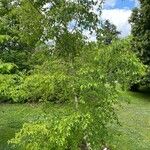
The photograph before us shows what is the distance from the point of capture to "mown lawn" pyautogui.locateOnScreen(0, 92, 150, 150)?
24.5m

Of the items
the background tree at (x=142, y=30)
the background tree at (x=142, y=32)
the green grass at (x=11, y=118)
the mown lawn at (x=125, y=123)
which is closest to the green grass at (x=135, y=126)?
the mown lawn at (x=125, y=123)

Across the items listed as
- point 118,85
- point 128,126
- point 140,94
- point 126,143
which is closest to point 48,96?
point 118,85

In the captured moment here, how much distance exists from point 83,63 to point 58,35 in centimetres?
123

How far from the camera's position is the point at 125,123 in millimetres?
29953

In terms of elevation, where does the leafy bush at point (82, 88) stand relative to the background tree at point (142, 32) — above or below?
below

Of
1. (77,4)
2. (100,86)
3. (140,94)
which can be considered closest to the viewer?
(100,86)

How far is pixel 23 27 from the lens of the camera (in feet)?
47.1

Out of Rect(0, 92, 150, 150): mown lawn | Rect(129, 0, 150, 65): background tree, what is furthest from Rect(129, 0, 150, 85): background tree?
Rect(0, 92, 150, 150): mown lawn

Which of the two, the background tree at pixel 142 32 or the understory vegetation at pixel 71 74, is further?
the background tree at pixel 142 32

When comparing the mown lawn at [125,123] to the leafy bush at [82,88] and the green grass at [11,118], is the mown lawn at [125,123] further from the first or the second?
the leafy bush at [82,88]

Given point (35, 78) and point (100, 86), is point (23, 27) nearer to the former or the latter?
point (35, 78)

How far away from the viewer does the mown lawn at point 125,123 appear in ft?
80.4

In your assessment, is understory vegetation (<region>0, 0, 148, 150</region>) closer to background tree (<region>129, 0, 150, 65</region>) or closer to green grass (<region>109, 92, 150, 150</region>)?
green grass (<region>109, 92, 150, 150</region>)

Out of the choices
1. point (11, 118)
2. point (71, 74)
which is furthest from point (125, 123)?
point (71, 74)
